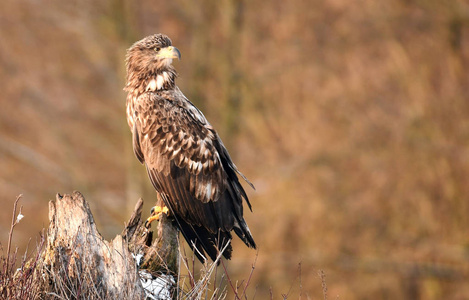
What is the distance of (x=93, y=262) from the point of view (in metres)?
5.86

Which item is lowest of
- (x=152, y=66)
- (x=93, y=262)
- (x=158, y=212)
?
(x=93, y=262)

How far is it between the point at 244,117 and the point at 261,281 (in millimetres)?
3708

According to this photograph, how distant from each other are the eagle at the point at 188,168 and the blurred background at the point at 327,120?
949 centimetres

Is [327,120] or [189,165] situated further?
[327,120]

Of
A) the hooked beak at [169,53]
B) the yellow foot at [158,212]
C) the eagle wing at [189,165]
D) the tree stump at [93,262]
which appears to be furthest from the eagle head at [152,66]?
the tree stump at [93,262]

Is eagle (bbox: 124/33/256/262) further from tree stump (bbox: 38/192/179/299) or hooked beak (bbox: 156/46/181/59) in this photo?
tree stump (bbox: 38/192/179/299)

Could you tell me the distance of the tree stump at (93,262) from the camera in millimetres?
5504

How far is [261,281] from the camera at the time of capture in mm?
18422

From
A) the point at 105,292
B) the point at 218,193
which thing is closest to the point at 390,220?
the point at 218,193

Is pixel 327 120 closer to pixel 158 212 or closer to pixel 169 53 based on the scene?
pixel 169 53

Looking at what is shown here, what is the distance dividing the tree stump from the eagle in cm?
57

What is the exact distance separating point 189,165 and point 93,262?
64.7 inches

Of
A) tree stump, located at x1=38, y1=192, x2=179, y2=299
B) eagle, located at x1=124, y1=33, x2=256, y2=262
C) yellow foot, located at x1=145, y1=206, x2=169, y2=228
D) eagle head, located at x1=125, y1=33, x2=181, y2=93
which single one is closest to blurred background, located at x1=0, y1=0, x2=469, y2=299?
eagle head, located at x1=125, y1=33, x2=181, y2=93

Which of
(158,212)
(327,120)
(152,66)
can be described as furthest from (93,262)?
(327,120)
